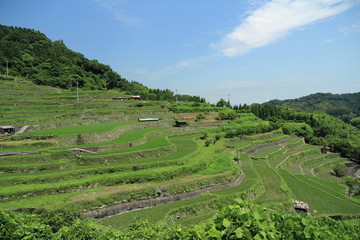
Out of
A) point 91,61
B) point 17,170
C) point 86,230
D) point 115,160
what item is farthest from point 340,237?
point 91,61

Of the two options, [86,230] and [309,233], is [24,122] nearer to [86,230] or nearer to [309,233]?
[86,230]

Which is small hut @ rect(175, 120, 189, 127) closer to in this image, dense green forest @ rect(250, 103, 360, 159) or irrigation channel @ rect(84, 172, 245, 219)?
irrigation channel @ rect(84, 172, 245, 219)

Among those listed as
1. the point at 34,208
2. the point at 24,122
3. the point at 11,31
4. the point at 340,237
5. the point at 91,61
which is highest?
the point at 11,31

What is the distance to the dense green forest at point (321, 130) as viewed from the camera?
141 ft

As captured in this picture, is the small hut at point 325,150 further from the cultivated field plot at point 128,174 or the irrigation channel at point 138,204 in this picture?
the irrigation channel at point 138,204

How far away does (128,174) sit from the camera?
54.4 feet

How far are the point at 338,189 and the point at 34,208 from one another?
28574 millimetres

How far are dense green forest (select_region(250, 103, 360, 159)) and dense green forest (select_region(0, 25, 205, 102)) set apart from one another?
2500 cm

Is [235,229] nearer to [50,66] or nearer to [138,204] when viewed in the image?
[138,204]

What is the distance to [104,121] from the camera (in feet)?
108

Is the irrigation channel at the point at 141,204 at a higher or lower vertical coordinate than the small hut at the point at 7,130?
lower

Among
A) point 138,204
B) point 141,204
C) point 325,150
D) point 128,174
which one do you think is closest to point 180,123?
point 128,174

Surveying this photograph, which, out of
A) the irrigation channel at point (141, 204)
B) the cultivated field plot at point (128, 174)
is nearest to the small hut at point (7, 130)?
the cultivated field plot at point (128, 174)

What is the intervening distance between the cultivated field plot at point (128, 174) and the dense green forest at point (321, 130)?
1370 centimetres
